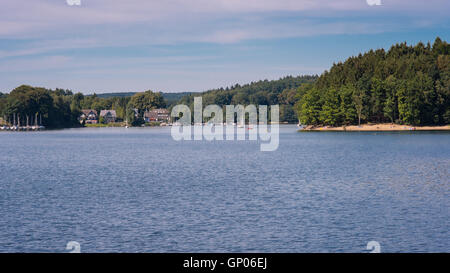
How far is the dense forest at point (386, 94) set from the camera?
140 metres

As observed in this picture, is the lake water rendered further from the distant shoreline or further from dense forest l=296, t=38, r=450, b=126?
the distant shoreline

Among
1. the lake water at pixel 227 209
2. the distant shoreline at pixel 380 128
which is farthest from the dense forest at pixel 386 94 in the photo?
the lake water at pixel 227 209

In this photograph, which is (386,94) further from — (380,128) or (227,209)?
(227,209)

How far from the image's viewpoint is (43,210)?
29703 mm

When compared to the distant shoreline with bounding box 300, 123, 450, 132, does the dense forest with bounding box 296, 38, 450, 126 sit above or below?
above

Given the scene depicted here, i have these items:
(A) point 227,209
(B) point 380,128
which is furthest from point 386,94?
(A) point 227,209

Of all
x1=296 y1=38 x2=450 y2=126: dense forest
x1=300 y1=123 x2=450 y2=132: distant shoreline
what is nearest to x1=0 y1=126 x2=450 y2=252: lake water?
x1=296 y1=38 x2=450 y2=126: dense forest

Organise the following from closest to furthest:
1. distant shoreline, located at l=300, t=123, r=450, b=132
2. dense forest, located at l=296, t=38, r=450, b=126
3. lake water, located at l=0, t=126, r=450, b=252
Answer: lake water, located at l=0, t=126, r=450, b=252
dense forest, located at l=296, t=38, r=450, b=126
distant shoreline, located at l=300, t=123, r=450, b=132

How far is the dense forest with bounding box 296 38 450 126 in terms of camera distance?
139625mm

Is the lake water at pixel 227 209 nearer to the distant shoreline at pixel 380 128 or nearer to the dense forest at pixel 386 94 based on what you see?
the dense forest at pixel 386 94
